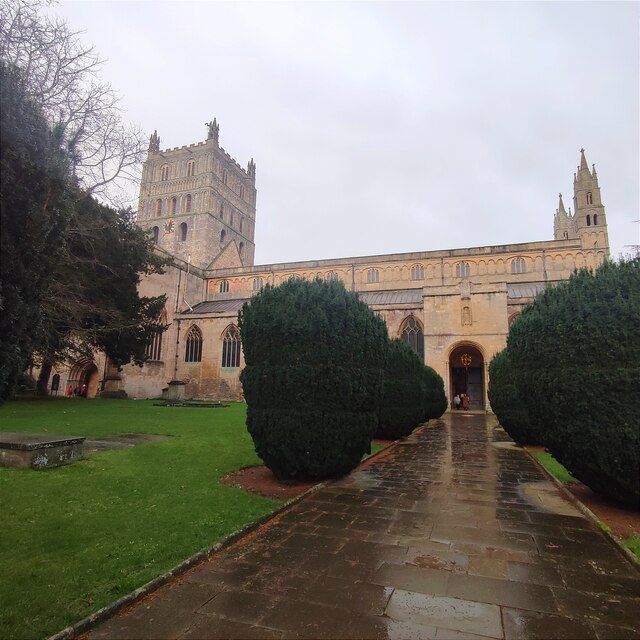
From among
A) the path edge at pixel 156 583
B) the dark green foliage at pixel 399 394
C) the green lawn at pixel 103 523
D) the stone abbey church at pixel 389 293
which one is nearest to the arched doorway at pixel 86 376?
the stone abbey church at pixel 389 293

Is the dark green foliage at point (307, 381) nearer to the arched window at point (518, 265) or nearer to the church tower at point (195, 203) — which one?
the arched window at point (518, 265)

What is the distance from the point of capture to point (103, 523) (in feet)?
14.9

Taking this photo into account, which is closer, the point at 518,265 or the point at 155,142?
the point at 518,265

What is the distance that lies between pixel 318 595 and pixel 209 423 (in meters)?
11.7

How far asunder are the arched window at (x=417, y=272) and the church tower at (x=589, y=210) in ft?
41.0

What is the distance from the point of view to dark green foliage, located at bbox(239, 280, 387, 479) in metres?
6.40

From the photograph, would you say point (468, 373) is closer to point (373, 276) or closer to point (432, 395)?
point (373, 276)

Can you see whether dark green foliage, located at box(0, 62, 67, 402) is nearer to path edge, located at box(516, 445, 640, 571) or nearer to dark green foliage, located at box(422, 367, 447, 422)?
path edge, located at box(516, 445, 640, 571)

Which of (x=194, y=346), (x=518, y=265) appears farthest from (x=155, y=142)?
(x=518, y=265)

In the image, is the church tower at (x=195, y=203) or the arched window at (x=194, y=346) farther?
the church tower at (x=195, y=203)

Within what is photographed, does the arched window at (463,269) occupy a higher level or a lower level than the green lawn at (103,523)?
higher

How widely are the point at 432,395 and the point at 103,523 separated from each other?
1517 cm

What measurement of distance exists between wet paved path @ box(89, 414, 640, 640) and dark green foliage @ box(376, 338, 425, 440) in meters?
6.28

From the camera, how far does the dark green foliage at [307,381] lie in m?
6.40
